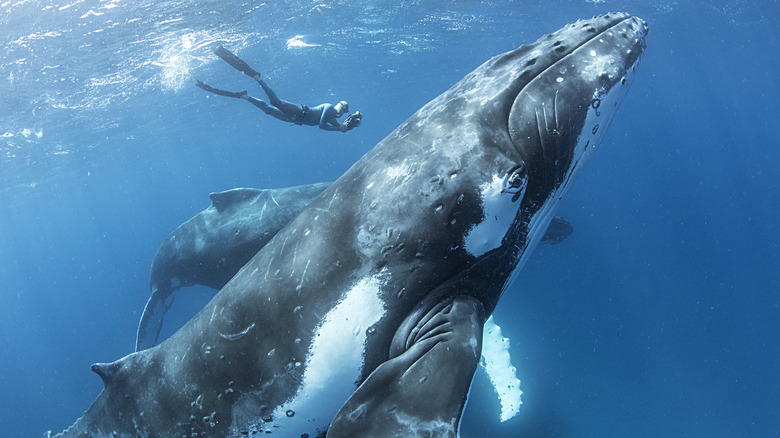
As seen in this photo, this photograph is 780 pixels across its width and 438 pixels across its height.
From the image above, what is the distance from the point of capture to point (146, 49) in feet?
76.4

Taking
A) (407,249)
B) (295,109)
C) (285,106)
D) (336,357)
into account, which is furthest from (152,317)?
(407,249)

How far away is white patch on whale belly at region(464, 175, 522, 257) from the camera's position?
3828 mm

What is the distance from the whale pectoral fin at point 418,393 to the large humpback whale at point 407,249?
71mm

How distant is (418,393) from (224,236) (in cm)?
1014

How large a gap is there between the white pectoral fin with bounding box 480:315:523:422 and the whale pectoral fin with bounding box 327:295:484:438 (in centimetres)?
988

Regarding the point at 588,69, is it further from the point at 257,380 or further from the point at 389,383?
the point at 257,380

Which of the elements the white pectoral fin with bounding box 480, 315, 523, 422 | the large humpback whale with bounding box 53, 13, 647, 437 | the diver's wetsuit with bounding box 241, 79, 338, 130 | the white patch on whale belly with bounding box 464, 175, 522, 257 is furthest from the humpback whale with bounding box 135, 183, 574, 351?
the white patch on whale belly with bounding box 464, 175, 522, 257

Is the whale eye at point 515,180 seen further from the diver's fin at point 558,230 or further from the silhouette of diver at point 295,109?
the diver's fin at point 558,230

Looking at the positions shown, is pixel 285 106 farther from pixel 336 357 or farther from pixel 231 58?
pixel 336 357

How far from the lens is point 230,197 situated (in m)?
12.9

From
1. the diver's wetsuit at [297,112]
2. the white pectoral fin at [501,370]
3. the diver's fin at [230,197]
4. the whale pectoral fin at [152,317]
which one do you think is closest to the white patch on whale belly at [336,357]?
the white pectoral fin at [501,370]

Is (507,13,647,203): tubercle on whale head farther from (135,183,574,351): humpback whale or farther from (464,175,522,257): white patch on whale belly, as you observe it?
(135,183,574,351): humpback whale

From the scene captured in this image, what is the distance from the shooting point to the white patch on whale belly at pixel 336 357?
3914 mm

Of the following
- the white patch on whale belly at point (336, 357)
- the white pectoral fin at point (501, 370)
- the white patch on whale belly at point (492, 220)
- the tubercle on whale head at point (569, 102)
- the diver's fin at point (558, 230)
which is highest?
the tubercle on whale head at point (569, 102)
